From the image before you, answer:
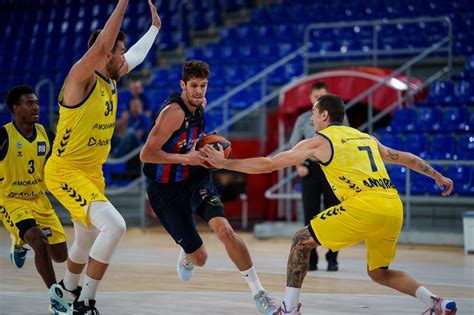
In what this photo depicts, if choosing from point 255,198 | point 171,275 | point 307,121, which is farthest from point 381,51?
point 171,275

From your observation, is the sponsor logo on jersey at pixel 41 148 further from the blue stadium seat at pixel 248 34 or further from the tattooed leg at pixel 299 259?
the blue stadium seat at pixel 248 34

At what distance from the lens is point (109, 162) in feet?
50.7

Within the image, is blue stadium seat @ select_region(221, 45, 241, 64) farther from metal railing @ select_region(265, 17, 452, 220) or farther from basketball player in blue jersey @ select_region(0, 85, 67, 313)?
basketball player in blue jersey @ select_region(0, 85, 67, 313)

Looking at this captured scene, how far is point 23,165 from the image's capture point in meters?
7.52

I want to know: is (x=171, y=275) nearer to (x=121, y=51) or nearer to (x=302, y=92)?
(x=121, y=51)

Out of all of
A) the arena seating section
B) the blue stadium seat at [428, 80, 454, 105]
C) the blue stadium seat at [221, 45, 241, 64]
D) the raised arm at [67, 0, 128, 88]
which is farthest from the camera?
the blue stadium seat at [221, 45, 241, 64]

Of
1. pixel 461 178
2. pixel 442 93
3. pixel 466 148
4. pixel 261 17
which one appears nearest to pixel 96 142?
pixel 461 178

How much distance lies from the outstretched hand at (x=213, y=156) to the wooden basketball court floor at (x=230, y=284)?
3.92ft

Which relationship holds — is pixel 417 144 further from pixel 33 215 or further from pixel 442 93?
pixel 33 215

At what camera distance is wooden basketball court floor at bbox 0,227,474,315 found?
7.09 m

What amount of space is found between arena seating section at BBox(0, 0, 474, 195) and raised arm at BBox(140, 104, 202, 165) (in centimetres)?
740

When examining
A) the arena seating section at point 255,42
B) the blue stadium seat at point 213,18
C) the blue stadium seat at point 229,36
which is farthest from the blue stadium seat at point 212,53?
the blue stadium seat at point 213,18

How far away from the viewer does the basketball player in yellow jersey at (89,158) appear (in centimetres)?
629

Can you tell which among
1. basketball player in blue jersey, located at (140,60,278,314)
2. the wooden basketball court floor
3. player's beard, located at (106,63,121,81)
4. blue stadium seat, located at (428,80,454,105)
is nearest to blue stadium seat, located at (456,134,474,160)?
blue stadium seat, located at (428,80,454,105)
